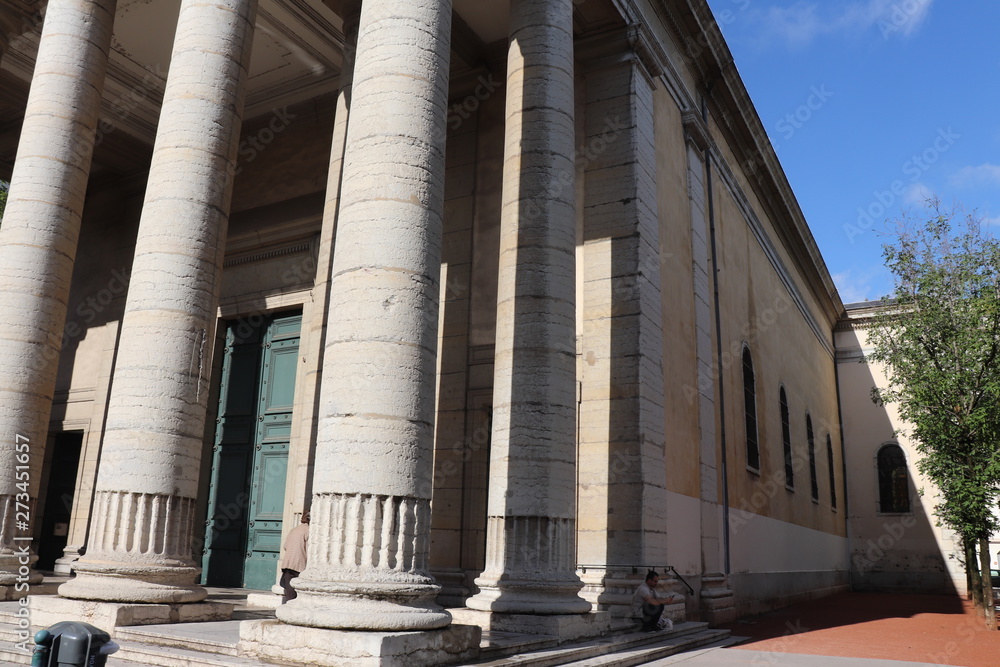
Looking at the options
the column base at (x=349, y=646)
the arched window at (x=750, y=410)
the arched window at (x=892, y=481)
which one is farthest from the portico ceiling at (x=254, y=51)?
the arched window at (x=892, y=481)

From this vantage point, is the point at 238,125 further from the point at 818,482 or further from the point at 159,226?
the point at 818,482

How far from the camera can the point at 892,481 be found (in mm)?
29906

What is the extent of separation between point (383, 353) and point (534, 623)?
126 inches

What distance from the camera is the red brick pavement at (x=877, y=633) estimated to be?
32.9 feet

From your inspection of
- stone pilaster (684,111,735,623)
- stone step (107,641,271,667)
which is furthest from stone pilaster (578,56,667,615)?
stone step (107,641,271,667)

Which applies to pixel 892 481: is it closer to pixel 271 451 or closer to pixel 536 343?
pixel 271 451

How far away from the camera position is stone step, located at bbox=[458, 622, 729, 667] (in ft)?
20.7

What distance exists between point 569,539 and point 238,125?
220 inches

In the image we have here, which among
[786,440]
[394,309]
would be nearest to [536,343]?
[394,309]

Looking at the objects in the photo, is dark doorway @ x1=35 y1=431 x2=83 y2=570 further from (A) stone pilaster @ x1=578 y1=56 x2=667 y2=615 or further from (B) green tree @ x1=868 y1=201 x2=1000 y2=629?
(B) green tree @ x1=868 y1=201 x2=1000 y2=629

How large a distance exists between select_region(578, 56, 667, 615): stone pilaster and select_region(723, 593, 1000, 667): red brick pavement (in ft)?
6.81

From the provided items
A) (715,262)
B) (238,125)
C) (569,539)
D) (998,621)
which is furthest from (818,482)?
(238,125)

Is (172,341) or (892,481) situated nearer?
(172,341)

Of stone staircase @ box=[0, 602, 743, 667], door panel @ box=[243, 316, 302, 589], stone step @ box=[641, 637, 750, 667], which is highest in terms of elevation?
door panel @ box=[243, 316, 302, 589]
